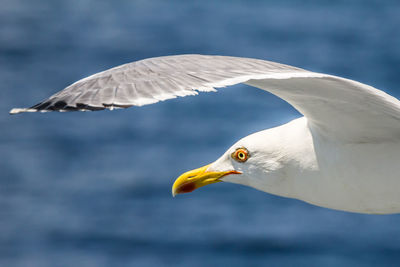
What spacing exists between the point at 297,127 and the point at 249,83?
0.76m

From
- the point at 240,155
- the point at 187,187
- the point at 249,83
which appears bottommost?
the point at 187,187

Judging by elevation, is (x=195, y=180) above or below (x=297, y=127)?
below

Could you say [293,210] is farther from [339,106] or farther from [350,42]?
[339,106]

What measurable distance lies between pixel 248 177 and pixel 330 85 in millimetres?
943

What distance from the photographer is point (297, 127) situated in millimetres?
3469

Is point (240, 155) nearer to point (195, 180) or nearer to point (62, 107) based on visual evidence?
point (195, 180)

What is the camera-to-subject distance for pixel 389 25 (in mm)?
12078

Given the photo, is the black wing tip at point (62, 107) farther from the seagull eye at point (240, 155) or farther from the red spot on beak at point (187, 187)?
the red spot on beak at point (187, 187)

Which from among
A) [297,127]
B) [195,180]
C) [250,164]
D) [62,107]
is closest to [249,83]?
[62,107]

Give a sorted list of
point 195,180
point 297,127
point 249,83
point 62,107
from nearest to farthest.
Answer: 1. point 62,107
2. point 249,83
3. point 297,127
4. point 195,180

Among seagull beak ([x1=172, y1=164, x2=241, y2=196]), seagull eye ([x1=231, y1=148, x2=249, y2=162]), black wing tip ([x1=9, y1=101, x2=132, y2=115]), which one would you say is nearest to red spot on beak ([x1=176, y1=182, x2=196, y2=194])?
seagull beak ([x1=172, y1=164, x2=241, y2=196])

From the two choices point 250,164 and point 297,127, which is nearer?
point 297,127

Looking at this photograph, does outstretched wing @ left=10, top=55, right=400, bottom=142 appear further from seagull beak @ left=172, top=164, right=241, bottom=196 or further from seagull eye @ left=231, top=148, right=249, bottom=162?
seagull beak @ left=172, top=164, right=241, bottom=196

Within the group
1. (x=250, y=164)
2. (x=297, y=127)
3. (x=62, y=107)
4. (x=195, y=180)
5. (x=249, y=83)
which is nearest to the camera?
(x=62, y=107)
